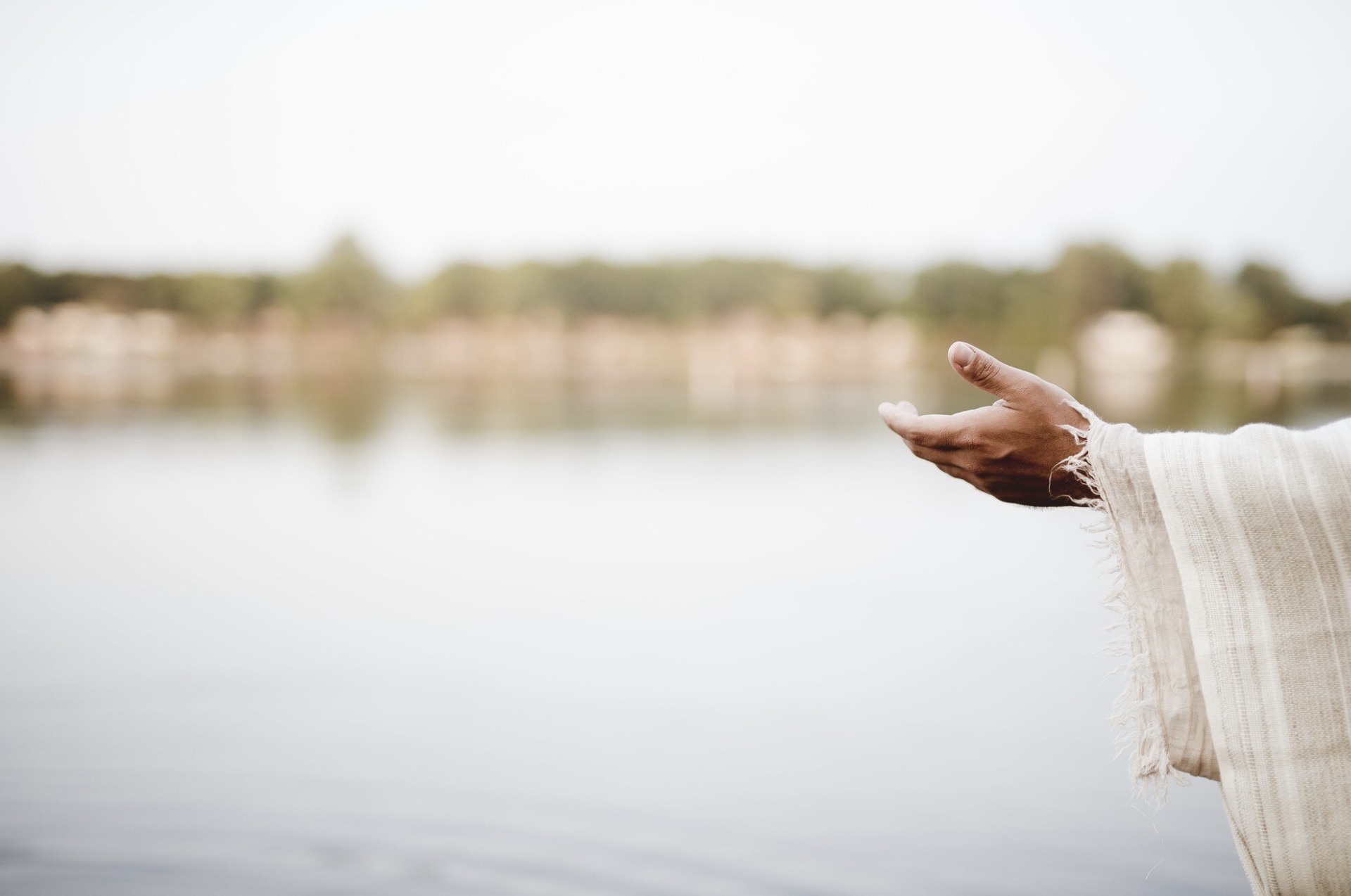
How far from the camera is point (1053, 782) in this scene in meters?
4.96

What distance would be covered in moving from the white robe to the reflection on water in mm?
997

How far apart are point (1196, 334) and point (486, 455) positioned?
402 feet

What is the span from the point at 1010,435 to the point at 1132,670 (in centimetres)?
46

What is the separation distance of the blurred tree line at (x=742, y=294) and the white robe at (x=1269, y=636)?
13071 cm

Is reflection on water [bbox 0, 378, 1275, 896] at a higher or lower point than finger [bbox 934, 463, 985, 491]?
lower

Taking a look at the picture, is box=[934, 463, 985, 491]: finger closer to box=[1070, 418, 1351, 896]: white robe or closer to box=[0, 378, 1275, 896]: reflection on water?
box=[1070, 418, 1351, 896]: white robe

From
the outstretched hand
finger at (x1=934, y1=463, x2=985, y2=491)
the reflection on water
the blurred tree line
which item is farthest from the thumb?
the blurred tree line

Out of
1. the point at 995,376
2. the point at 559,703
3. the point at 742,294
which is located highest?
the point at 742,294

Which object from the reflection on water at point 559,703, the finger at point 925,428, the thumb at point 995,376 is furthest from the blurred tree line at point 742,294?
the thumb at point 995,376

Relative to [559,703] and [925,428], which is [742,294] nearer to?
[559,703]

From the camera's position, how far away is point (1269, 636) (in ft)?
6.02

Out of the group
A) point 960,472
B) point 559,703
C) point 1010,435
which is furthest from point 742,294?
point 1010,435

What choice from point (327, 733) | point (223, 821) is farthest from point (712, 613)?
point (223, 821)

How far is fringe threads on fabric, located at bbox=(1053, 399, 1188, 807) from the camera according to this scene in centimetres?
191
